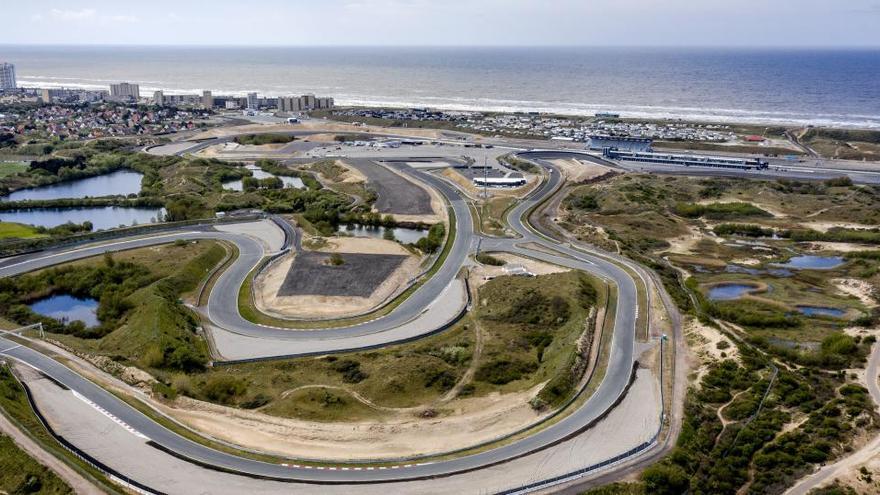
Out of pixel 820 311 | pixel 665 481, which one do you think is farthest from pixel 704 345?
pixel 665 481

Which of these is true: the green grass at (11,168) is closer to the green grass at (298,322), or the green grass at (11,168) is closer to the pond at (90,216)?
the pond at (90,216)

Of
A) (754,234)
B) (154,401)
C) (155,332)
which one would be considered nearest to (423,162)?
Result: (754,234)

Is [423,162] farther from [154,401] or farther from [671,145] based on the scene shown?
[154,401]

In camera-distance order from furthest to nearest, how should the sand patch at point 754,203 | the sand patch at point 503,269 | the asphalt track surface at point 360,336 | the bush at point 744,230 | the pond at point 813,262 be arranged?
the sand patch at point 754,203, the bush at point 744,230, the pond at point 813,262, the sand patch at point 503,269, the asphalt track surface at point 360,336

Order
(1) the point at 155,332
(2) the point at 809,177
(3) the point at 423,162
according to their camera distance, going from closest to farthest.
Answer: (1) the point at 155,332 → (2) the point at 809,177 → (3) the point at 423,162

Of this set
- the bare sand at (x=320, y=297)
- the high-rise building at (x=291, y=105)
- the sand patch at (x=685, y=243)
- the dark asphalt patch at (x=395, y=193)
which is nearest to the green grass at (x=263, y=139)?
the dark asphalt patch at (x=395, y=193)
